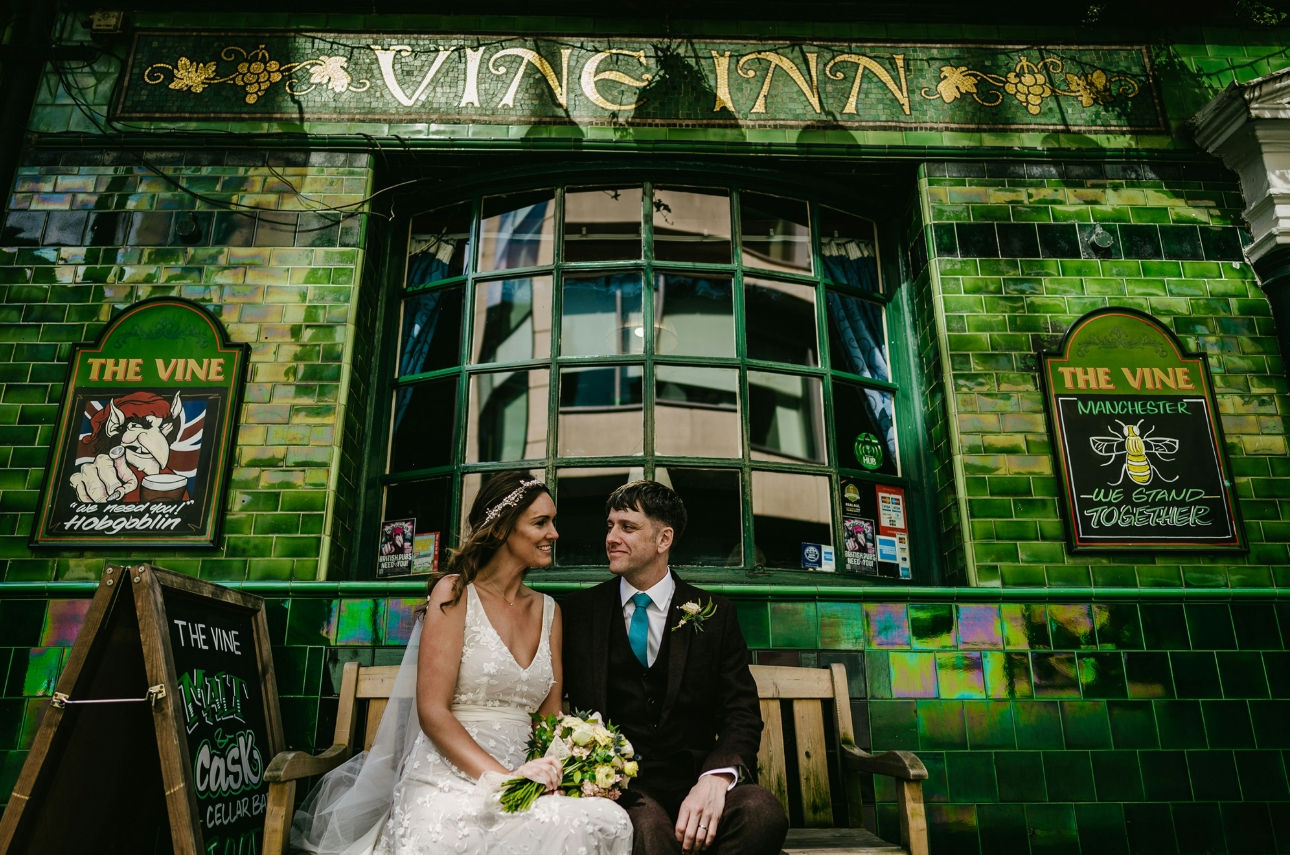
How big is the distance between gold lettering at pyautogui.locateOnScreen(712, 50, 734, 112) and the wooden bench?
3.16 m

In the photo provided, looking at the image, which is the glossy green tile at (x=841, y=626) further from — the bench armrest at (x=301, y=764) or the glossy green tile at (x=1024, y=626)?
the bench armrest at (x=301, y=764)

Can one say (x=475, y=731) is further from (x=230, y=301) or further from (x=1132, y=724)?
(x=1132, y=724)

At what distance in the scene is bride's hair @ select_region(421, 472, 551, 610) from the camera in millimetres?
3156

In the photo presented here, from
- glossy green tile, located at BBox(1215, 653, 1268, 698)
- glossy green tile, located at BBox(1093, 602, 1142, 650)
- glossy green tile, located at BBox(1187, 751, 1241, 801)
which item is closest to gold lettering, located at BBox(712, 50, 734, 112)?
glossy green tile, located at BBox(1093, 602, 1142, 650)

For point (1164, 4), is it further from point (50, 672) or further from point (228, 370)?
point (50, 672)

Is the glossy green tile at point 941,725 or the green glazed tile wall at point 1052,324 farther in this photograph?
the green glazed tile wall at point 1052,324

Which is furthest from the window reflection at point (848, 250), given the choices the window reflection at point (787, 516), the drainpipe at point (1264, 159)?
the drainpipe at point (1264, 159)

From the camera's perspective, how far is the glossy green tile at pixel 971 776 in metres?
3.72

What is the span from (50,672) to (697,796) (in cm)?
308

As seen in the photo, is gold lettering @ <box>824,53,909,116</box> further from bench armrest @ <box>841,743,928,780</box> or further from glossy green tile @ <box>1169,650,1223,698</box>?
bench armrest @ <box>841,743,928,780</box>

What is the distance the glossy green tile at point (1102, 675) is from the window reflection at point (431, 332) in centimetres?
352

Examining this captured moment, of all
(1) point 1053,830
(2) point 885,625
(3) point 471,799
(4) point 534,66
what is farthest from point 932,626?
(4) point 534,66

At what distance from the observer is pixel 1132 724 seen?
151 inches

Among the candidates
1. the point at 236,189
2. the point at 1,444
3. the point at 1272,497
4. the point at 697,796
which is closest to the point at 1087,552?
the point at 1272,497
